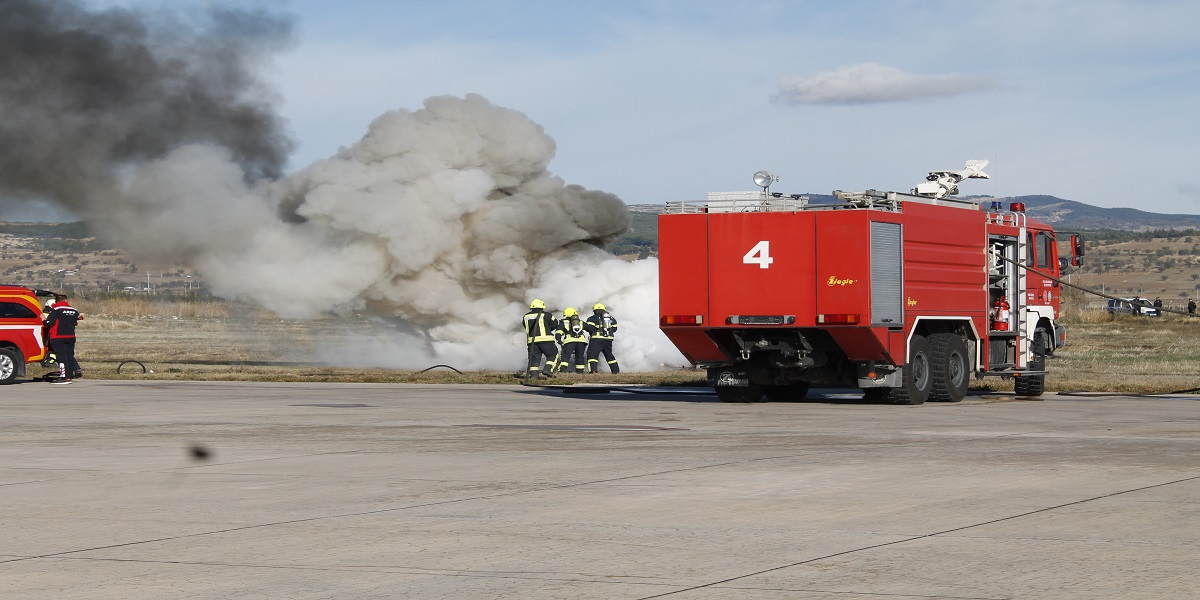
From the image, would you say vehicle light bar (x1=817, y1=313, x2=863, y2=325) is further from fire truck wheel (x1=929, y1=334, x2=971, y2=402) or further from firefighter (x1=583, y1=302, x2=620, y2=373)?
firefighter (x1=583, y1=302, x2=620, y2=373)

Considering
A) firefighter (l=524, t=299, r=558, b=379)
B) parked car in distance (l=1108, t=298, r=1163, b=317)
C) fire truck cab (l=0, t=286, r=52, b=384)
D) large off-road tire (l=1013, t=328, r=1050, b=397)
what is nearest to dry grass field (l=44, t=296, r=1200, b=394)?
firefighter (l=524, t=299, r=558, b=379)

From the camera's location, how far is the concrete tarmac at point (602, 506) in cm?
779

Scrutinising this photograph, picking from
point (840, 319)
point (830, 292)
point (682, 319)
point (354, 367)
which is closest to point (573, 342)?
point (354, 367)

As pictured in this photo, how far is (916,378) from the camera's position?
2205 cm

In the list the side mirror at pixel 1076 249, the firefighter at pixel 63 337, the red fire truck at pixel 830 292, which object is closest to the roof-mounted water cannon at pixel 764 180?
the red fire truck at pixel 830 292

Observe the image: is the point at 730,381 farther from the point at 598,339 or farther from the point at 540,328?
the point at 598,339

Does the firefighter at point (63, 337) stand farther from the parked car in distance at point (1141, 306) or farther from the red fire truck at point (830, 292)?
the parked car in distance at point (1141, 306)

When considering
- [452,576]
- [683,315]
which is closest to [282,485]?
[452,576]

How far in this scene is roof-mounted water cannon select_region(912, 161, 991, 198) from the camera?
23828 millimetres

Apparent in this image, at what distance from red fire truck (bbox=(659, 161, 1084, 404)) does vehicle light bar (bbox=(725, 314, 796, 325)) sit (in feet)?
0.07

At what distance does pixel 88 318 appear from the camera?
83.8 metres

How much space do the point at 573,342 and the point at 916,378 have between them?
38.5 ft

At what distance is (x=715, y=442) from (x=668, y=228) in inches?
278

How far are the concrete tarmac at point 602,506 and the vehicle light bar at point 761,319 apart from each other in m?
2.24
